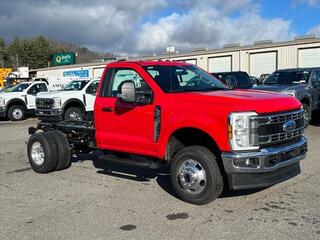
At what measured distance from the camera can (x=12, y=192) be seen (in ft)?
23.6

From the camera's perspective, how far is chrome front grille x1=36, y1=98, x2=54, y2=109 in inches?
706

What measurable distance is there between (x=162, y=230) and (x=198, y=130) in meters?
1.63

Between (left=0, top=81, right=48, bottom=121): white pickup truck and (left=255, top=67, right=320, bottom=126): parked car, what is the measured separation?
11871 mm

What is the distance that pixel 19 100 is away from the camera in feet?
70.6

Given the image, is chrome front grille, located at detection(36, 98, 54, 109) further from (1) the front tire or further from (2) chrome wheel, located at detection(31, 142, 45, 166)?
(1) the front tire

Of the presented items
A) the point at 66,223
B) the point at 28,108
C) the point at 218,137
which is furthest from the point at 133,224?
the point at 28,108

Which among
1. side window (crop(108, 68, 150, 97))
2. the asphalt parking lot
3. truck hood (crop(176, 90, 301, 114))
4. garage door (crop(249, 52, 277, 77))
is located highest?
garage door (crop(249, 52, 277, 77))

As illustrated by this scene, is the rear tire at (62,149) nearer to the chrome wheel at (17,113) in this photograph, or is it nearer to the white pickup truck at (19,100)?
the white pickup truck at (19,100)

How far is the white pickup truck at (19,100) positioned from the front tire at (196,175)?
16.6 metres

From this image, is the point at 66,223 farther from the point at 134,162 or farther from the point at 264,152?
the point at 264,152

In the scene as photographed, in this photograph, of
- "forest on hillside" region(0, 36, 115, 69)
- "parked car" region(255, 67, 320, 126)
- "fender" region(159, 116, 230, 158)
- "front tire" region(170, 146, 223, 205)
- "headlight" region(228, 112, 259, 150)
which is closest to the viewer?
"headlight" region(228, 112, 259, 150)

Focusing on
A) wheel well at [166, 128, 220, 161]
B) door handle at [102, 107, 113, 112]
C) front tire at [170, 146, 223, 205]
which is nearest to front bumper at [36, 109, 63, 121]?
door handle at [102, 107, 113, 112]

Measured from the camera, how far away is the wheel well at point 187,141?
252 inches

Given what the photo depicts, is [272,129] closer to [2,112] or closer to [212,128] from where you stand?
[212,128]
